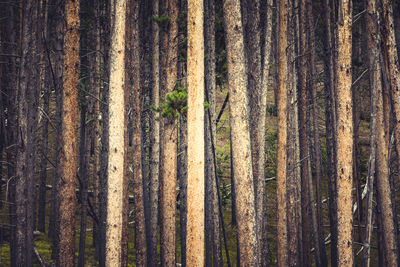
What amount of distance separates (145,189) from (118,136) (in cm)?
681

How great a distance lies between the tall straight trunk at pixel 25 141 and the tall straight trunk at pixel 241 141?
259 inches

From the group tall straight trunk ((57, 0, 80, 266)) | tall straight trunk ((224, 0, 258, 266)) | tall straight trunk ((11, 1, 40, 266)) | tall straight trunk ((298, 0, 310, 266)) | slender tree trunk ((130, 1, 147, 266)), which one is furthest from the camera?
tall straight trunk ((298, 0, 310, 266))

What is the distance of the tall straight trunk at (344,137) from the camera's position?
25.7 feet

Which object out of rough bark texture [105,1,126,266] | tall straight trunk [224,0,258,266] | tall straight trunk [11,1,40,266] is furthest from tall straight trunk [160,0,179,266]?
tall straight trunk [11,1,40,266]

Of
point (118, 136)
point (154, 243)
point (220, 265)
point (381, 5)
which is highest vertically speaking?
point (381, 5)

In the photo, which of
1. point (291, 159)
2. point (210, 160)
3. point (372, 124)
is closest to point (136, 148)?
point (210, 160)

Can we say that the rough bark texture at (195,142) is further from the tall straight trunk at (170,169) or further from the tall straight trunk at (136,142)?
the tall straight trunk at (136,142)

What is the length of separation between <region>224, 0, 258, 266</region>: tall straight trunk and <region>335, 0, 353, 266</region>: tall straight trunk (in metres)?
2.12

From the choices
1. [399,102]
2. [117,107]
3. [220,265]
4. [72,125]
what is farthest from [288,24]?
[220,265]

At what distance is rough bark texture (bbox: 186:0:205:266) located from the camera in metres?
6.85

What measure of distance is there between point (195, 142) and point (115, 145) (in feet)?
6.89

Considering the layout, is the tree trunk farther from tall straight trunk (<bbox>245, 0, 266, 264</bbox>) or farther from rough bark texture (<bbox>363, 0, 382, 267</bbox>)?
rough bark texture (<bbox>363, 0, 382, 267</bbox>)

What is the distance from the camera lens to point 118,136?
7.95 m

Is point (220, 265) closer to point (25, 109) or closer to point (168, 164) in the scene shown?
point (168, 164)
